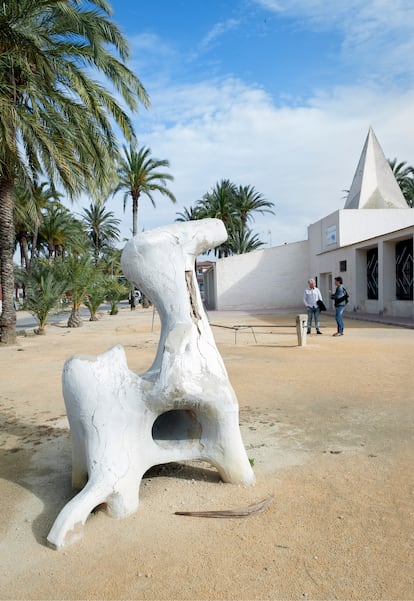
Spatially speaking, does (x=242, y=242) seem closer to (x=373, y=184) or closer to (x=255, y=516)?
(x=373, y=184)

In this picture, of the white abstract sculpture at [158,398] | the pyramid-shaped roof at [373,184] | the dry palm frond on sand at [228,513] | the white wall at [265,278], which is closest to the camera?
the dry palm frond on sand at [228,513]

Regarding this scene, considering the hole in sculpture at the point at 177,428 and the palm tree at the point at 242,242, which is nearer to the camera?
the hole in sculpture at the point at 177,428

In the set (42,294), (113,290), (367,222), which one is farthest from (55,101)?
(367,222)

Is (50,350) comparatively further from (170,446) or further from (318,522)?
(318,522)

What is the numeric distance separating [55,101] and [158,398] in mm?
10017

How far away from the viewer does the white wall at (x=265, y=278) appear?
88.3ft

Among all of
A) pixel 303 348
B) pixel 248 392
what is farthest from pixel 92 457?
pixel 303 348

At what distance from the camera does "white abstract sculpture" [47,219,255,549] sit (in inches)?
115

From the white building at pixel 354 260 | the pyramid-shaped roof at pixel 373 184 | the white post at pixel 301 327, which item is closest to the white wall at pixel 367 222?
the white building at pixel 354 260

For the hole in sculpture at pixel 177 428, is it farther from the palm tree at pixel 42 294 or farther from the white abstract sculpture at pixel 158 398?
the palm tree at pixel 42 294

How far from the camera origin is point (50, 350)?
10.6 meters

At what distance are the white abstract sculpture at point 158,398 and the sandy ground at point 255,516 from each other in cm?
22

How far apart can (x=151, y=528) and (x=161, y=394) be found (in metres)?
0.85

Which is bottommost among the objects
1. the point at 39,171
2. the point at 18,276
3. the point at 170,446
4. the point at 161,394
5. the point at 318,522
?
the point at 318,522
